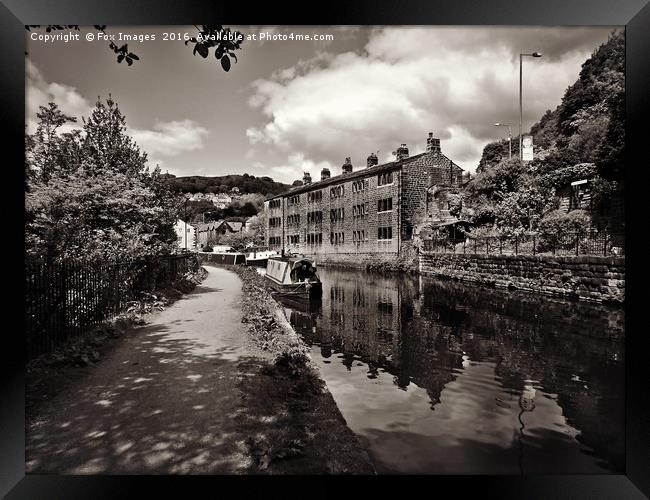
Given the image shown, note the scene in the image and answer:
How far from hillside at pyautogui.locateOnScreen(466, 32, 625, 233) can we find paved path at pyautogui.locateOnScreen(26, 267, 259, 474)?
1119cm

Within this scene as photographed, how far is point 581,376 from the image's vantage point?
21.6ft

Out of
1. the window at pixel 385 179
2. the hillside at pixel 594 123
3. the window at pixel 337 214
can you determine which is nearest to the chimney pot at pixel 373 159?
the window at pixel 385 179

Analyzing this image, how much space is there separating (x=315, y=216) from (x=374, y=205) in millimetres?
9025

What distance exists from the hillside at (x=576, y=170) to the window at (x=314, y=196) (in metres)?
15.9

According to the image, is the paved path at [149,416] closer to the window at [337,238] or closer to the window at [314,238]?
the window at [337,238]

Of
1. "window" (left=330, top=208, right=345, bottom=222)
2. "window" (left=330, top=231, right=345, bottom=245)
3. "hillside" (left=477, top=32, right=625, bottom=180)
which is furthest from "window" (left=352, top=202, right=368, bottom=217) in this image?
"hillside" (left=477, top=32, right=625, bottom=180)

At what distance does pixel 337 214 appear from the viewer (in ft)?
122

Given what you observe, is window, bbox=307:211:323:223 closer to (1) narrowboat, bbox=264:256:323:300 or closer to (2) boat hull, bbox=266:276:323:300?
(1) narrowboat, bbox=264:256:323:300

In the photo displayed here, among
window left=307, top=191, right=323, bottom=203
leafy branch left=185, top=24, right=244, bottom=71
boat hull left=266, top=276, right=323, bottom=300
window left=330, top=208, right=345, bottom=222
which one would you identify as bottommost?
boat hull left=266, top=276, right=323, bottom=300

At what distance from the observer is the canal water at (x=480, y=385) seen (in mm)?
4281

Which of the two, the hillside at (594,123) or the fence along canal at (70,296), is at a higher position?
the hillside at (594,123)

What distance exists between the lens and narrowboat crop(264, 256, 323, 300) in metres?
15.8
